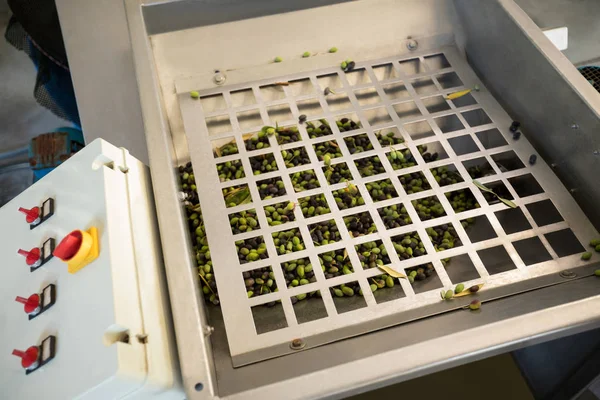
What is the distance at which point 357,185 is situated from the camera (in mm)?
1163

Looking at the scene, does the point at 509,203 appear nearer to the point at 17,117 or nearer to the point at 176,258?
the point at 176,258

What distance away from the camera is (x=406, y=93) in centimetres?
139

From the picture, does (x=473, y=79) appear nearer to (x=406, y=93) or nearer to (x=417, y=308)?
(x=406, y=93)

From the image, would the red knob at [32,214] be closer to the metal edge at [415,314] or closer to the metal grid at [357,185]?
the metal grid at [357,185]

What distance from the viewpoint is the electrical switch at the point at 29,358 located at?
2.61 ft

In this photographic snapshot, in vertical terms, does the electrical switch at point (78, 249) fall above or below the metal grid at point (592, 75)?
below

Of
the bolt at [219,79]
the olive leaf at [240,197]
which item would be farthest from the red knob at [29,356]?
the bolt at [219,79]

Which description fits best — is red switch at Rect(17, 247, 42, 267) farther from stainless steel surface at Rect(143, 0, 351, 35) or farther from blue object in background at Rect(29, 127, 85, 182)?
blue object in background at Rect(29, 127, 85, 182)

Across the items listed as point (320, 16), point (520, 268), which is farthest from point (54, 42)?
point (520, 268)

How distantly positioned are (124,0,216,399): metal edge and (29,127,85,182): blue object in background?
88 cm

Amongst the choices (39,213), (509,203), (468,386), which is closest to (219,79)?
(39,213)

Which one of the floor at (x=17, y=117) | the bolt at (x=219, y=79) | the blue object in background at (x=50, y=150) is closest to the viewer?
the bolt at (x=219, y=79)

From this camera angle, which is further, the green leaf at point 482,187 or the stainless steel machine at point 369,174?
the green leaf at point 482,187

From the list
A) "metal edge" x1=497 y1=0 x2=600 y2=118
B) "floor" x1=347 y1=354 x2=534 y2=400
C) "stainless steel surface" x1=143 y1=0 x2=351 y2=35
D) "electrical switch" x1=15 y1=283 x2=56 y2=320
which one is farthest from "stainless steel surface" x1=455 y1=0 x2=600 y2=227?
"electrical switch" x1=15 y1=283 x2=56 y2=320
